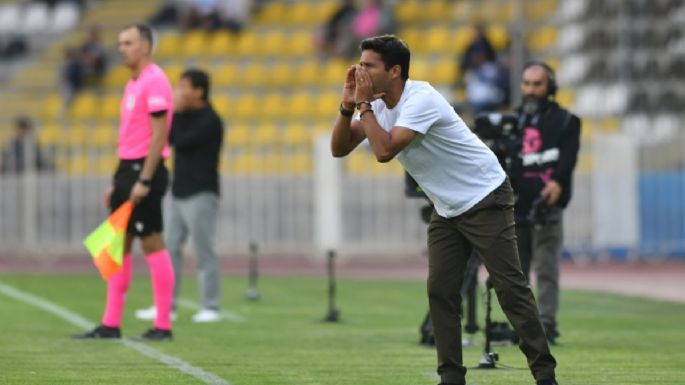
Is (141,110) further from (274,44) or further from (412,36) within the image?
(274,44)

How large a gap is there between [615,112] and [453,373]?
20.1 m

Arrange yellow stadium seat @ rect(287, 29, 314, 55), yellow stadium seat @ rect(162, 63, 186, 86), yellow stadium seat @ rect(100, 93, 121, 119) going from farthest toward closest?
yellow stadium seat @ rect(287, 29, 314, 55) → yellow stadium seat @ rect(162, 63, 186, 86) → yellow stadium seat @ rect(100, 93, 121, 119)

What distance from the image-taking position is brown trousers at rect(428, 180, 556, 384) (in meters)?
8.82

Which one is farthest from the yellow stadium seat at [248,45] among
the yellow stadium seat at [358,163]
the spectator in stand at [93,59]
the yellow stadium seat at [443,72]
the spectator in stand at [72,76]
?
the yellow stadium seat at [358,163]

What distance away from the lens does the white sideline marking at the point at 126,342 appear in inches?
392

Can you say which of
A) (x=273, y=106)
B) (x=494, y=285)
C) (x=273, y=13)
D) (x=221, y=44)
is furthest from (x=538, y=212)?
(x=273, y=13)

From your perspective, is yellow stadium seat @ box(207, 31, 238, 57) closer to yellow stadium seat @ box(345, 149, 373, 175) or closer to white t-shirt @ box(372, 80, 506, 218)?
yellow stadium seat @ box(345, 149, 373, 175)

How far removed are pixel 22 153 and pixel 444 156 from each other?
17543mm

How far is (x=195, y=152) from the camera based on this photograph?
48.2 ft

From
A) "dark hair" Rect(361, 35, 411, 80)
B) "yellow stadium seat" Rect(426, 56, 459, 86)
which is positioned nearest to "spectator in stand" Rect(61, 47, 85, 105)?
"yellow stadium seat" Rect(426, 56, 459, 86)

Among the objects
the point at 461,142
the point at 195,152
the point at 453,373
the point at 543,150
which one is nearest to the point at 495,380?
the point at 453,373

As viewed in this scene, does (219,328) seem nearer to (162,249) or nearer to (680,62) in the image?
(162,249)

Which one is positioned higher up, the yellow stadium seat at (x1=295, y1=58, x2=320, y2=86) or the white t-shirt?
the yellow stadium seat at (x1=295, y1=58, x2=320, y2=86)

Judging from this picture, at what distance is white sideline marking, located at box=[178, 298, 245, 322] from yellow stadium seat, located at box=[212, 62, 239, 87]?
13353 millimetres
